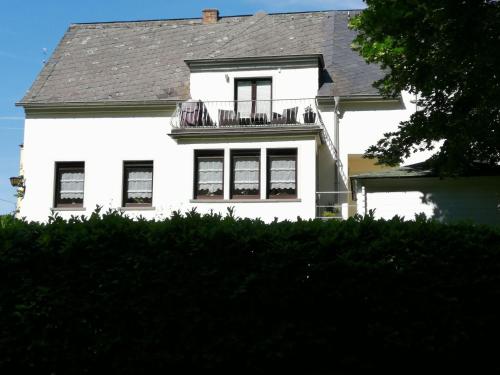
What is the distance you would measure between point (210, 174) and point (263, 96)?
3965mm

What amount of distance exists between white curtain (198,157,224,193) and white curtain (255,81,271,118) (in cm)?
269

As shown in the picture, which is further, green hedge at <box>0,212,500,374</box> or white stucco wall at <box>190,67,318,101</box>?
white stucco wall at <box>190,67,318,101</box>

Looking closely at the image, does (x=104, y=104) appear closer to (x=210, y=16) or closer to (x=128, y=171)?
(x=128, y=171)

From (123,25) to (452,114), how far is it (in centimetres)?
1933

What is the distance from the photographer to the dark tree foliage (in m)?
12.6

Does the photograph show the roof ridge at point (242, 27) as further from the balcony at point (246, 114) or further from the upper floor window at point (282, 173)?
the upper floor window at point (282, 173)

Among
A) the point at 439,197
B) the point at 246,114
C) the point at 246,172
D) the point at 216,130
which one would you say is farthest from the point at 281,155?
the point at 439,197

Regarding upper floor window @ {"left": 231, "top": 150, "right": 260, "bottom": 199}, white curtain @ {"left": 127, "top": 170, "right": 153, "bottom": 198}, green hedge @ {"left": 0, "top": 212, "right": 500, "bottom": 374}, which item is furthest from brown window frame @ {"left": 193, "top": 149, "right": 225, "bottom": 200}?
green hedge @ {"left": 0, "top": 212, "right": 500, "bottom": 374}

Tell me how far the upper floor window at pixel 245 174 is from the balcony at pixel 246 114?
Answer: 3.43ft

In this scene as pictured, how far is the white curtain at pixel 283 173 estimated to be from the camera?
22562 millimetres

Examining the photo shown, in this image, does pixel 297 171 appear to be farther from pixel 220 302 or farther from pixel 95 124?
pixel 220 302

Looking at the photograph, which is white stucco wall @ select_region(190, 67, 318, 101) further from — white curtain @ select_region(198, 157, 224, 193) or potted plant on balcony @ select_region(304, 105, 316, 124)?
white curtain @ select_region(198, 157, 224, 193)

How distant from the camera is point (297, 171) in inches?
882

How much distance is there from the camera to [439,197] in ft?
58.4
